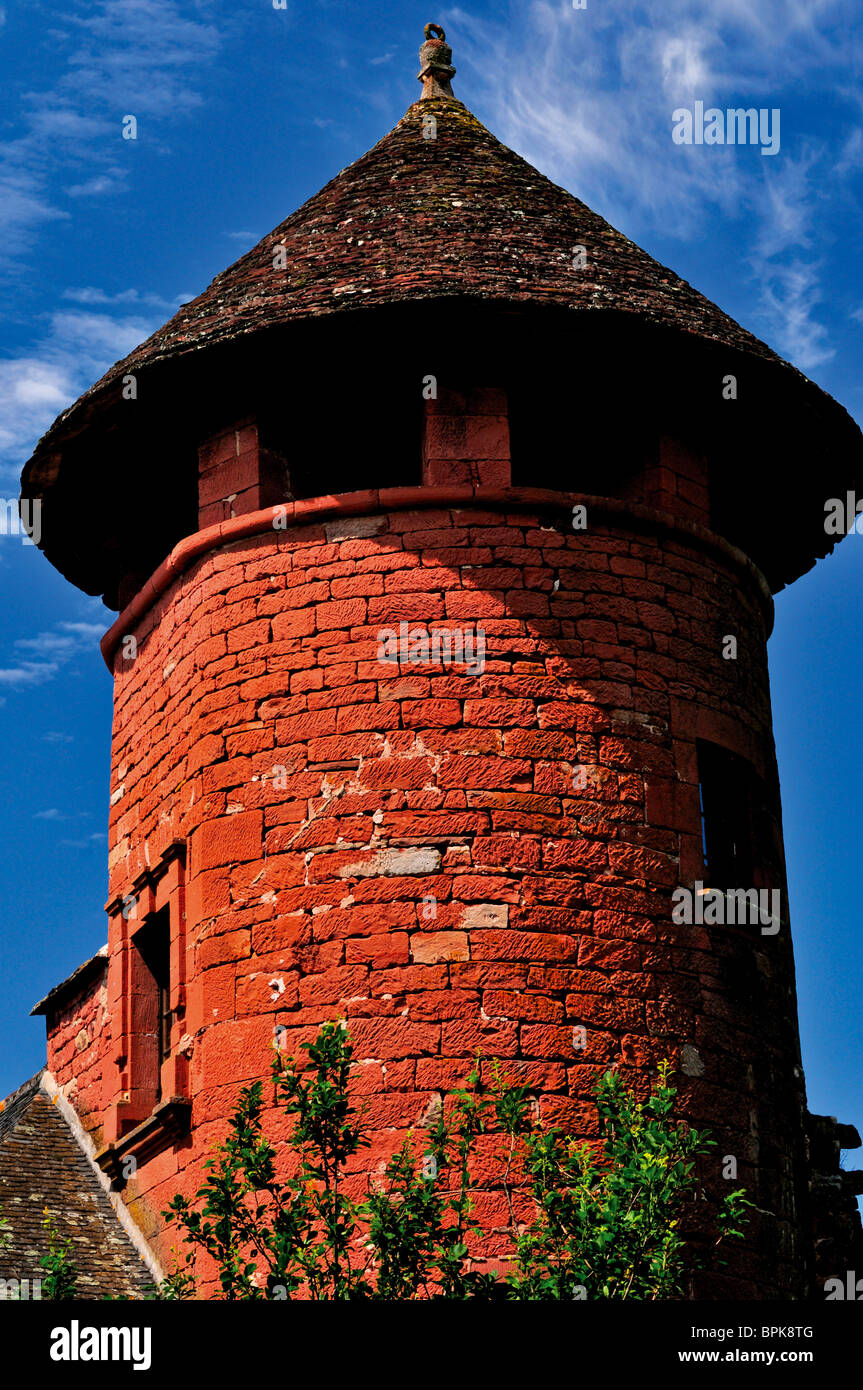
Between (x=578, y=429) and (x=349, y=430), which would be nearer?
(x=578, y=429)

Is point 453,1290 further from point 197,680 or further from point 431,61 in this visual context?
point 431,61

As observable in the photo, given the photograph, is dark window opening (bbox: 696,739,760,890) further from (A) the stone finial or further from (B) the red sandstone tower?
(A) the stone finial

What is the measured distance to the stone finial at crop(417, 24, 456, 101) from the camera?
46.2 feet

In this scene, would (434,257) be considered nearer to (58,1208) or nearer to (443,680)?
(443,680)

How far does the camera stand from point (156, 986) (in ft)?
39.7

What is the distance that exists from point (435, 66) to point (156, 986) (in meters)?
5.97

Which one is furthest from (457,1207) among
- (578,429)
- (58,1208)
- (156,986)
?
(578,429)

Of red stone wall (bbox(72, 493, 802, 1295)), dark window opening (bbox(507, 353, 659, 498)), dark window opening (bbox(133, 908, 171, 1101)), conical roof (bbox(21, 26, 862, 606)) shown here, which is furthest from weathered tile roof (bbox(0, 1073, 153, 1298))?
dark window opening (bbox(507, 353, 659, 498))

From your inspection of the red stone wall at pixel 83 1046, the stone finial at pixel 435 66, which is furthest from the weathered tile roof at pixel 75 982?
the stone finial at pixel 435 66

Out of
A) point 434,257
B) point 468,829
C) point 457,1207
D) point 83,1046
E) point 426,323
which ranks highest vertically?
point 434,257

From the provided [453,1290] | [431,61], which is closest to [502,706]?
[453,1290]

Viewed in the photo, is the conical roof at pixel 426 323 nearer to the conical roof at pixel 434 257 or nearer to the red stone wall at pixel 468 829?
the conical roof at pixel 434 257

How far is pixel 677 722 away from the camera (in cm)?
1124

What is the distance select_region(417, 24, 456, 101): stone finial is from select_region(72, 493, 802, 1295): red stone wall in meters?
3.96
